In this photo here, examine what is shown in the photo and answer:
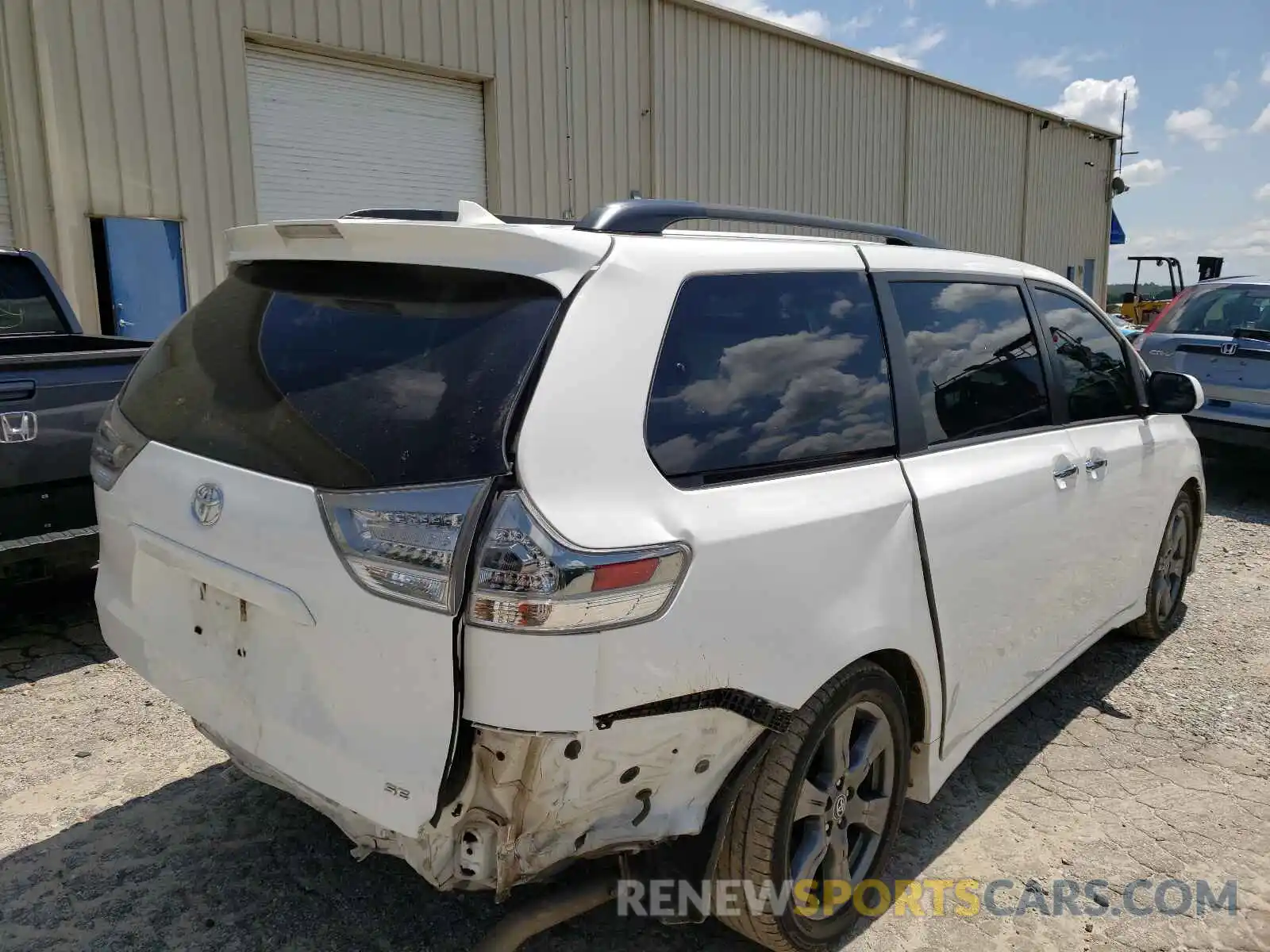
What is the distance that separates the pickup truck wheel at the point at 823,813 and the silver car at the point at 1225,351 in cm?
657

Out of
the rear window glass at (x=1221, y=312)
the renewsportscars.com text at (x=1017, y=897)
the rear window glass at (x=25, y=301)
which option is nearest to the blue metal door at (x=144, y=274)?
the rear window glass at (x=25, y=301)

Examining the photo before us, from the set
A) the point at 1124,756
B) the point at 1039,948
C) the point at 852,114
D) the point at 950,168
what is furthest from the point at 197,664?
the point at 950,168

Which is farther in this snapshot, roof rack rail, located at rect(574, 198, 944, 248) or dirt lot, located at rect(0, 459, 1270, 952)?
dirt lot, located at rect(0, 459, 1270, 952)

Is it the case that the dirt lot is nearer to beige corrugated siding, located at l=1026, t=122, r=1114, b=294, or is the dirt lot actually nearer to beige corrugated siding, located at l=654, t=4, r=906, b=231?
beige corrugated siding, located at l=654, t=4, r=906, b=231

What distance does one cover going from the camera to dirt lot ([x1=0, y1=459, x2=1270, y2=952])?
2557mm

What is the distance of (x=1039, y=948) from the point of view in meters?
2.57

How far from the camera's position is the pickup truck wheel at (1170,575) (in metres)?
4.54

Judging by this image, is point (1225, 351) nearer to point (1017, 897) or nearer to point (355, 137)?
point (1017, 897)

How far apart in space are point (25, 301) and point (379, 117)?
4893mm

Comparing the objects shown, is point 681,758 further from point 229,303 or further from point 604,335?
point 229,303

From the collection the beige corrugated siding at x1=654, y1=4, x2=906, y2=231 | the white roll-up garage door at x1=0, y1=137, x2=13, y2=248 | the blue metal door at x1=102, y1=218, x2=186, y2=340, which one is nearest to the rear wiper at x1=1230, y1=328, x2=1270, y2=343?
the beige corrugated siding at x1=654, y1=4, x2=906, y2=231

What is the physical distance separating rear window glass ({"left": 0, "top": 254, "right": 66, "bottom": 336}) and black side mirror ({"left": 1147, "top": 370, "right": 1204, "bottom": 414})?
Result: 5911mm

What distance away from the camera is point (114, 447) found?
2.55 metres

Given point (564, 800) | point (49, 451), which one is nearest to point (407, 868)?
point (564, 800)
